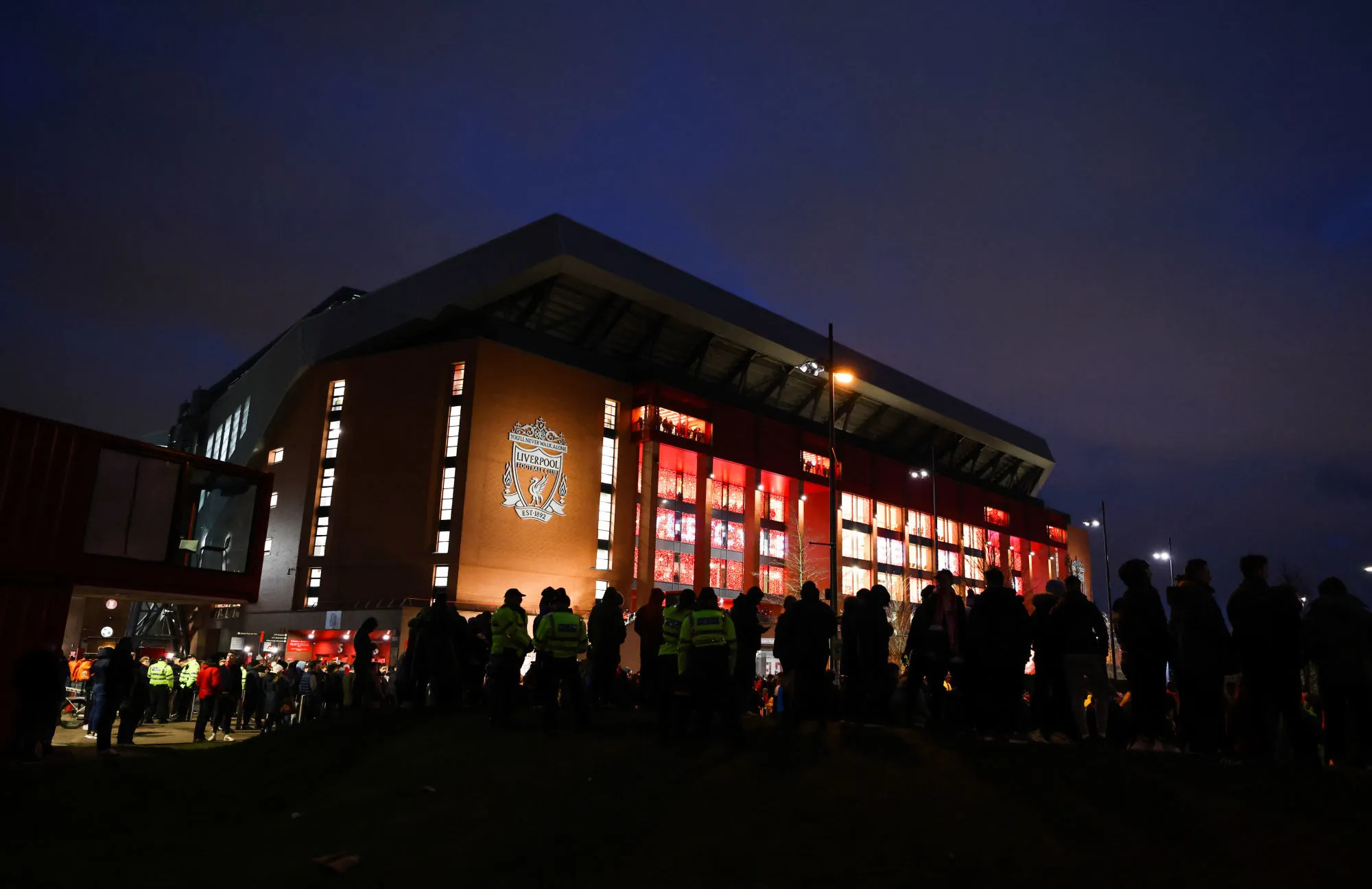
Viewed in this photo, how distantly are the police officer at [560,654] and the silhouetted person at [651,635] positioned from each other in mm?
2289

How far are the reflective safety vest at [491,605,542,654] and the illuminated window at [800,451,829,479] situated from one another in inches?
1644

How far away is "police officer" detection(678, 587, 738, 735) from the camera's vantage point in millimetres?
10539

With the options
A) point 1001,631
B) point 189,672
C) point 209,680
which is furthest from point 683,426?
point 1001,631

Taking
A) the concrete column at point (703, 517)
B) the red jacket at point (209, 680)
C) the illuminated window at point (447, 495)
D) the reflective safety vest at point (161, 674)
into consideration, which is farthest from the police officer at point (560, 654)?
the concrete column at point (703, 517)

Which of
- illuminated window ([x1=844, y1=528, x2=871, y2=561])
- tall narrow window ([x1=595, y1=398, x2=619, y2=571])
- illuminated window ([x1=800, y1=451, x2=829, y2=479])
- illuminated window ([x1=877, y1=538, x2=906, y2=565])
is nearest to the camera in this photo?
tall narrow window ([x1=595, y1=398, x2=619, y2=571])

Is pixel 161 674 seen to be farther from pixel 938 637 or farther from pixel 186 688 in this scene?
pixel 938 637

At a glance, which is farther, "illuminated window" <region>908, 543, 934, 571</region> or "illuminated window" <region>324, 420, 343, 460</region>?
"illuminated window" <region>908, 543, 934, 571</region>

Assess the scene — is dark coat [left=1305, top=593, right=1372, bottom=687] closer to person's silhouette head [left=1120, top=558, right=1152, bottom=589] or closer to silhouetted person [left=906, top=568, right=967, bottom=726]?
person's silhouette head [left=1120, top=558, right=1152, bottom=589]

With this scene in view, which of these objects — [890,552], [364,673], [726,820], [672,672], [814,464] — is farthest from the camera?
[890,552]

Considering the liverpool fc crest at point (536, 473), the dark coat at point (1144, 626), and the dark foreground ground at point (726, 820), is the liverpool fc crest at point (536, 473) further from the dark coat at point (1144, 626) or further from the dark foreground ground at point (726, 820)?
the dark coat at point (1144, 626)

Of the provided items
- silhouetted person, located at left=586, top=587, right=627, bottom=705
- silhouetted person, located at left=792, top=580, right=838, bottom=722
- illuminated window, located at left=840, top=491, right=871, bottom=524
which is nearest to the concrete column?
illuminated window, located at left=840, top=491, right=871, bottom=524

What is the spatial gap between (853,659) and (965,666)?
6.09ft

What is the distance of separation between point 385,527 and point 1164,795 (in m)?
37.6

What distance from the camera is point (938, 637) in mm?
10898
